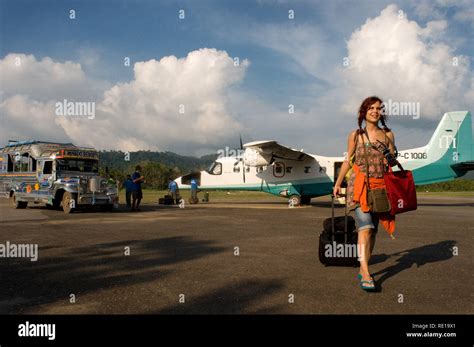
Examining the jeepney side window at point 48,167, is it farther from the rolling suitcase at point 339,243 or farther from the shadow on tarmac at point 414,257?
the shadow on tarmac at point 414,257

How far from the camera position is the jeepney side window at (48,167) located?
50.1ft

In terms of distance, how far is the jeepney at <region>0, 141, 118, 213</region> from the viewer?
1473 cm

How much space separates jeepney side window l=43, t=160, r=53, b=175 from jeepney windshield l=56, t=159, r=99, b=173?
1.23 ft

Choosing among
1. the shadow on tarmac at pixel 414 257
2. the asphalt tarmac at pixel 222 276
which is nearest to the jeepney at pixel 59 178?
the asphalt tarmac at pixel 222 276

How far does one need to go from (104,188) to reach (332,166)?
1261cm

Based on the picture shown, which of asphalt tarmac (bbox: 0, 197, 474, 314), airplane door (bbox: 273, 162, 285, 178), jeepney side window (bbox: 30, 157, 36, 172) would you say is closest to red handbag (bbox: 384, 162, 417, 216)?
asphalt tarmac (bbox: 0, 197, 474, 314)

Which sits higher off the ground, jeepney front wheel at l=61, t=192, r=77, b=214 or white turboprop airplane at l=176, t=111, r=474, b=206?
white turboprop airplane at l=176, t=111, r=474, b=206

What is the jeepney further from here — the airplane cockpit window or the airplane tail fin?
the airplane tail fin

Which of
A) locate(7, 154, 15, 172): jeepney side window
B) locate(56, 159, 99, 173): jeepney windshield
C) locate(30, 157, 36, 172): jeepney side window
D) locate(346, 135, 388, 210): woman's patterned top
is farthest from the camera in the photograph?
locate(7, 154, 15, 172): jeepney side window

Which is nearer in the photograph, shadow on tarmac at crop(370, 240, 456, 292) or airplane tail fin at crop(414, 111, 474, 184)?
shadow on tarmac at crop(370, 240, 456, 292)

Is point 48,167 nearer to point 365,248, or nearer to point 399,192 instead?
point 365,248

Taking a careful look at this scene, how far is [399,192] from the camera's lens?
4469 millimetres

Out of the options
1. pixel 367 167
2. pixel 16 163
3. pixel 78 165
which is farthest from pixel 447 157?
pixel 16 163
